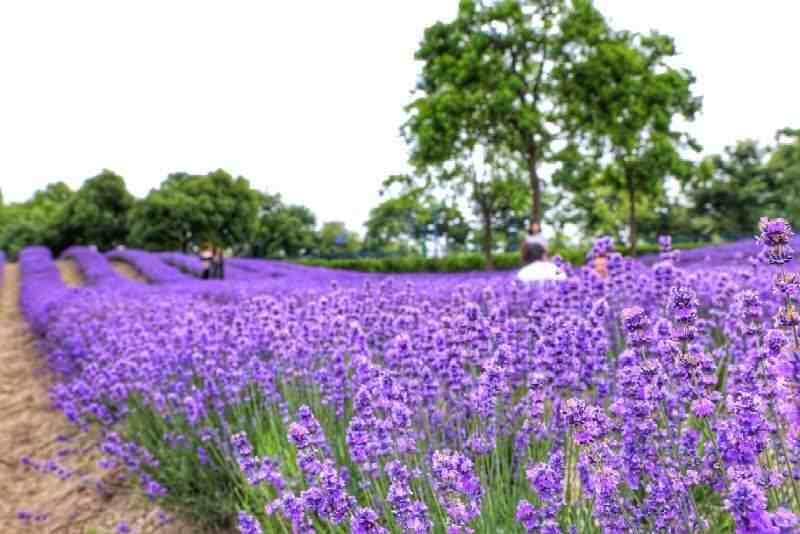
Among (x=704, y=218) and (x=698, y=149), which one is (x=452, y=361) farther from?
(x=704, y=218)

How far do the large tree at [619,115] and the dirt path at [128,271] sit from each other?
12.8 m

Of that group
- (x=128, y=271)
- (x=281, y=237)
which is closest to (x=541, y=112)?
(x=128, y=271)

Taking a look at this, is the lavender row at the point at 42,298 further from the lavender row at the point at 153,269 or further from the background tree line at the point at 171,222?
the background tree line at the point at 171,222

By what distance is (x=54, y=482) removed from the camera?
540 centimetres

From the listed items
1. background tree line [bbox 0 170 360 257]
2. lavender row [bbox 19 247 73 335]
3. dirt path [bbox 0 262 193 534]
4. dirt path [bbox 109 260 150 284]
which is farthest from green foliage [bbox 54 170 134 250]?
dirt path [bbox 0 262 193 534]

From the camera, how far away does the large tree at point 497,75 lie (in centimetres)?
1908

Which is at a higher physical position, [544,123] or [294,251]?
[544,123]

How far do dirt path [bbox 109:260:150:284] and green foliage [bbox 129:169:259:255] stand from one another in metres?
12.9

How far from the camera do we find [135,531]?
4.39 m

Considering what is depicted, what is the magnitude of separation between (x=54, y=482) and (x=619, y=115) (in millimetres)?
17795

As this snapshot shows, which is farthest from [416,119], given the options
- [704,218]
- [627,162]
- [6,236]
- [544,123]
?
[6,236]

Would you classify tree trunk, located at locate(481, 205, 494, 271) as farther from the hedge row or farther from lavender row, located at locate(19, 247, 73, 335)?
lavender row, located at locate(19, 247, 73, 335)

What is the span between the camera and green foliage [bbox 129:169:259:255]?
41.6m

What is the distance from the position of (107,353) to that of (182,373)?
1.15 metres
